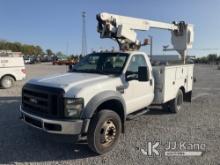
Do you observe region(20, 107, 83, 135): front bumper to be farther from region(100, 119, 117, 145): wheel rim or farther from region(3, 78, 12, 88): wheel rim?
region(3, 78, 12, 88): wheel rim

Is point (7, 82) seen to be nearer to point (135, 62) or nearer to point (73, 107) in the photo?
point (135, 62)

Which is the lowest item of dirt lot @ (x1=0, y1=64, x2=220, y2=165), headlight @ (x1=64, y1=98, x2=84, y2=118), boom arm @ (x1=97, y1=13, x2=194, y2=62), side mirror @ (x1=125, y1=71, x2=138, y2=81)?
dirt lot @ (x1=0, y1=64, x2=220, y2=165)

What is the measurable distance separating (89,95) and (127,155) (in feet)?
4.54

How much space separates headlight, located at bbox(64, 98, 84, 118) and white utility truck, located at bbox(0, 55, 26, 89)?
10180mm

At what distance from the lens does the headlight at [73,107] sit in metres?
4.28

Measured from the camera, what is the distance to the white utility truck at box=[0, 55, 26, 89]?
13.2m

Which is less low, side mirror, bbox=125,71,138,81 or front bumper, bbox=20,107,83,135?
side mirror, bbox=125,71,138,81

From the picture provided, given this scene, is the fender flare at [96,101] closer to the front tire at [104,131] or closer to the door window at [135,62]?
the front tire at [104,131]

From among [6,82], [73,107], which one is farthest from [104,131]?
[6,82]

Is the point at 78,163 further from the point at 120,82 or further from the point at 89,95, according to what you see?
the point at 120,82

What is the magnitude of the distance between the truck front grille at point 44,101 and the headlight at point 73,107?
0.10m

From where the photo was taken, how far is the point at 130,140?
5492 millimetres

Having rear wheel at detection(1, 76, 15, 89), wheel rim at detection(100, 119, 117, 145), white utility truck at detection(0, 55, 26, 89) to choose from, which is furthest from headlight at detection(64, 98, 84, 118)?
rear wheel at detection(1, 76, 15, 89)

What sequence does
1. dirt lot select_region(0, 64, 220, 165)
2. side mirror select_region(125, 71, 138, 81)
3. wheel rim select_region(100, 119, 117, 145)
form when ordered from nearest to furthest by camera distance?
dirt lot select_region(0, 64, 220, 165) < wheel rim select_region(100, 119, 117, 145) < side mirror select_region(125, 71, 138, 81)
